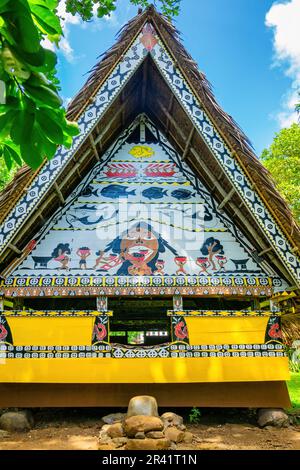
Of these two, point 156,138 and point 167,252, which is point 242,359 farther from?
point 156,138

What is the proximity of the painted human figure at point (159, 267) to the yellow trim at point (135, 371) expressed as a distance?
118 cm

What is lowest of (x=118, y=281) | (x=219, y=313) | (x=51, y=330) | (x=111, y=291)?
(x=51, y=330)

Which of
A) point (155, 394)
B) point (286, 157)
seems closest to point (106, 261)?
point (155, 394)

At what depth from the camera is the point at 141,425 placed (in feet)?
12.3

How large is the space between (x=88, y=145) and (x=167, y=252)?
2.06 m

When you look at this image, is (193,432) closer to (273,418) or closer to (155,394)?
(155,394)

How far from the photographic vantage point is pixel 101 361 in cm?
489

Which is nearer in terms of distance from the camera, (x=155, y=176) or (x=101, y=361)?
(x=101, y=361)

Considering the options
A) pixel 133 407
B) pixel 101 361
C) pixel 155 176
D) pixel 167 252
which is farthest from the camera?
pixel 155 176

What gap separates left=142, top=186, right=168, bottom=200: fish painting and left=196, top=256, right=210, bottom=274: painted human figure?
1.22 metres

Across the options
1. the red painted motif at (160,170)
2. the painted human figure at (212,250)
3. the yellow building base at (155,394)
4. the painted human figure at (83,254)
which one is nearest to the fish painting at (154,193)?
the red painted motif at (160,170)

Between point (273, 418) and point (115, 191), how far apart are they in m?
4.01
